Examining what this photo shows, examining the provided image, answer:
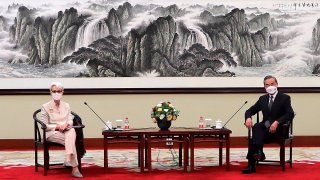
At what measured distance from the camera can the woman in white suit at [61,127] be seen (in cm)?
752

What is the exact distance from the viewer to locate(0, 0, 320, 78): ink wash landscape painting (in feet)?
35.7

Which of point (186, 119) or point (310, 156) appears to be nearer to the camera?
point (310, 156)

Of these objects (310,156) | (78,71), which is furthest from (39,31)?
(310,156)

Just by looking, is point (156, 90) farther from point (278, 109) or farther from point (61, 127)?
point (61, 127)

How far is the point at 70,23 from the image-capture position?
10.9 meters

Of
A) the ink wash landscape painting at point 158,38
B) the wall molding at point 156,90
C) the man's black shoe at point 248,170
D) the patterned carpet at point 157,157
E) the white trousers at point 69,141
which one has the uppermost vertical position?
the ink wash landscape painting at point 158,38

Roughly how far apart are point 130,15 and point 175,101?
1785 mm

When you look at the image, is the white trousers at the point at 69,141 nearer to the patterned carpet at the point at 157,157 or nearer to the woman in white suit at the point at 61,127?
the woman in white suit at the point at 61,127

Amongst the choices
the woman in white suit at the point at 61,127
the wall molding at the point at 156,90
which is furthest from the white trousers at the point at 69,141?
the wall molding at the point at 156,90

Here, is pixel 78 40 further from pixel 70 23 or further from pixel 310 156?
pixel 310 156

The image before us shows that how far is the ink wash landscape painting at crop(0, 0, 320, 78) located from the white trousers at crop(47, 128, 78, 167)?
11.0ft

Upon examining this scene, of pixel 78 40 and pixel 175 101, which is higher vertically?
pixel 78 40

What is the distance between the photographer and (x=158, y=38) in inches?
433

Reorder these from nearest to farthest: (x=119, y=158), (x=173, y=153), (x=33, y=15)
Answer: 1. (x=119, y=158)
2. (x=173, y=153)
3. (x=33, y=15)
